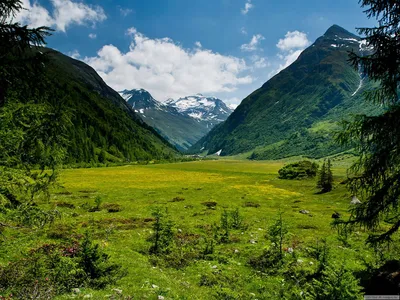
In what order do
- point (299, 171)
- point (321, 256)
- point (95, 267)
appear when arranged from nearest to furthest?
point (95, 267)
point (321, 256)
point (299, 171)

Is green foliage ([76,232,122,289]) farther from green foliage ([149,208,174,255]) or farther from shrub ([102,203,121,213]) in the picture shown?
shrub ([102,203,121,213])

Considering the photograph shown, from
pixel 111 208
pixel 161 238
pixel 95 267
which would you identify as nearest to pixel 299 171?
pixel 111 208

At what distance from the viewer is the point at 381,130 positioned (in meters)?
10.3

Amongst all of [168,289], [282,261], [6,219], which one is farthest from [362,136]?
[6,219]

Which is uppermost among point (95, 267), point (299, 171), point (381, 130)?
point (381, 130)

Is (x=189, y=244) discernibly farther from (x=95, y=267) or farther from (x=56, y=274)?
(x=56, y=274)

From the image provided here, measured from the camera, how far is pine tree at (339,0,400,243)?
405 inches

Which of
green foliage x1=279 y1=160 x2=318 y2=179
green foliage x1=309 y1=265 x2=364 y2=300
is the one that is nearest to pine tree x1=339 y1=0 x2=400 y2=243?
green foliage x1=309 y1=265 x2=364 y2=300

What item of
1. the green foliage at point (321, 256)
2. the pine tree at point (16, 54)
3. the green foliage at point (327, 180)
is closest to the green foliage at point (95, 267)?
the pine tree at point (16, 54)

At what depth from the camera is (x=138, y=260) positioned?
1562 centimetres

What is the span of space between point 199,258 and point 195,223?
10087 millimetres

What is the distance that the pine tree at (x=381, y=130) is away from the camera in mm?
10289

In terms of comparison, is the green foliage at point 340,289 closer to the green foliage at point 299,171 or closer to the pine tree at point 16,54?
the pine tree at point 16,54

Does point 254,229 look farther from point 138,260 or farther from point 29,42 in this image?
point 29,42
